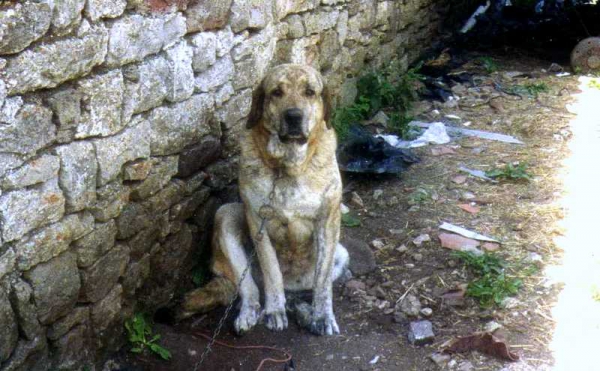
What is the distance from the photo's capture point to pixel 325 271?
4441 millimetres

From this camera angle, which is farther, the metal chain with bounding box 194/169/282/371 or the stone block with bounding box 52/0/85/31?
the metal chain with bounding box 194/169/282/371

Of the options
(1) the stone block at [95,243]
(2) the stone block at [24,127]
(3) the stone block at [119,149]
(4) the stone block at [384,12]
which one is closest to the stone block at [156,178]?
(3) the stone block at [119,149]

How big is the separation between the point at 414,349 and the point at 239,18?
2248 mm

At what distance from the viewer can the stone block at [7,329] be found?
3082 mm

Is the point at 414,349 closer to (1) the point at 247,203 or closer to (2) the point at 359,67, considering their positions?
(1) the point at 247,203

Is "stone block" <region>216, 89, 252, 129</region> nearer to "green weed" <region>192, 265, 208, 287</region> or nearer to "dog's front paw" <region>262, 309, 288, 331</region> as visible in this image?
"green weed" <region>192, 265, 208, 287</region>

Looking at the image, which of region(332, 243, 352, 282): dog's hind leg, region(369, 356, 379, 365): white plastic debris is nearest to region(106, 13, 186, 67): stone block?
region(332, 243, 352, 282): dog's hind leg

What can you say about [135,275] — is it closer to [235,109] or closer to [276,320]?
[276,320]

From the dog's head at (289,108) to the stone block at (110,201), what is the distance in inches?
33.1

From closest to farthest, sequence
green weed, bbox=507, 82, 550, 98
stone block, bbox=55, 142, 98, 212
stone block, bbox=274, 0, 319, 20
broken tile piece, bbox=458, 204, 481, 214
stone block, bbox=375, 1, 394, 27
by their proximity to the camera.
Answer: stone block, bbox=55, 142, 98, 212 → stone block, bbox=274, 0, 319, 20 → broken tile piece, bbox=458, 204, 481, 214 → stone block, bbox=375, 1, 394, 27 → green weed, bbox=507, 82, 550, 98

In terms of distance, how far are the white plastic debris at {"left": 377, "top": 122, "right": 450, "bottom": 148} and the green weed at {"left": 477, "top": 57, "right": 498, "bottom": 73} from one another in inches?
98.3

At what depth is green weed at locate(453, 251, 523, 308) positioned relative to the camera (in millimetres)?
4473

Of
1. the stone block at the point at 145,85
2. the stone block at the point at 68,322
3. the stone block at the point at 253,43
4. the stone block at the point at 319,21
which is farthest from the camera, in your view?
the stone block at the point at 319,21

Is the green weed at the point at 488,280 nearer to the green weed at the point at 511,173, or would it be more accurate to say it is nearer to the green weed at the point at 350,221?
the green weed at the point at 350,221
